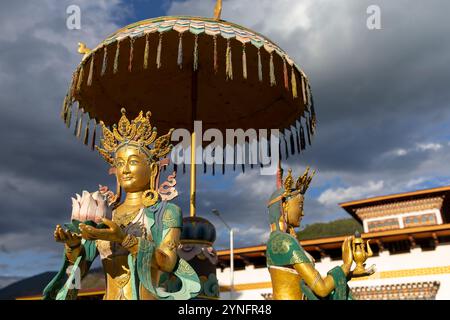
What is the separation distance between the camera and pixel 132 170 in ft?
15.3

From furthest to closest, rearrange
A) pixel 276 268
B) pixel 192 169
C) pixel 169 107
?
pixel 169 107
pixel 192 169
pixel 276 268

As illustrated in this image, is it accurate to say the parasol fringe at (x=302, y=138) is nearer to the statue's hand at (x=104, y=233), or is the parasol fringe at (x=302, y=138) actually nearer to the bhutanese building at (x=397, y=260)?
the statue's hand at (x=104, y=233)

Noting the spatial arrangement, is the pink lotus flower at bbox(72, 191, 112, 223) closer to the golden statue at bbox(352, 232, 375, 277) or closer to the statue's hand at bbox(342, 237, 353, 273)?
the statue's hand at bbox(342, 237, 353, 273)

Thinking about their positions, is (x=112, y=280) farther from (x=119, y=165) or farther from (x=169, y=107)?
(x=169, y=107)

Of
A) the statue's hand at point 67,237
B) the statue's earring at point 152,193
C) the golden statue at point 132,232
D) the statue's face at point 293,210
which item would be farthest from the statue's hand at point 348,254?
the statue's hand at point 67,237

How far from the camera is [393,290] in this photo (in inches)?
703

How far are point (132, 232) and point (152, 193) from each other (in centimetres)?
55

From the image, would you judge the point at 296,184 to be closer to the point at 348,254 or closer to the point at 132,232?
the point at 348,254

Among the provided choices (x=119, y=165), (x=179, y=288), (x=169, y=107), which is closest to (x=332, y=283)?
(x=179, y=288)

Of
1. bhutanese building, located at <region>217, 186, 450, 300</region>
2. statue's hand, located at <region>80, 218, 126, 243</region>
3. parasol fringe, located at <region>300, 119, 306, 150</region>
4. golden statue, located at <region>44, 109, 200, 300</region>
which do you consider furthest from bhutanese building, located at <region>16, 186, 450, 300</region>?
statue's hand, located at <region>80, 218, 126, 243</region>

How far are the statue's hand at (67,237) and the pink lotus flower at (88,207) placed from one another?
0.53ft

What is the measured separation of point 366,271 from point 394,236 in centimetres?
1453

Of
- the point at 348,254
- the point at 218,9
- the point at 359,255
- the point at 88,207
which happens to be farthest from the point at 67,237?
the point at 218,9

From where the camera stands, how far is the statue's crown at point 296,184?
5492mm
